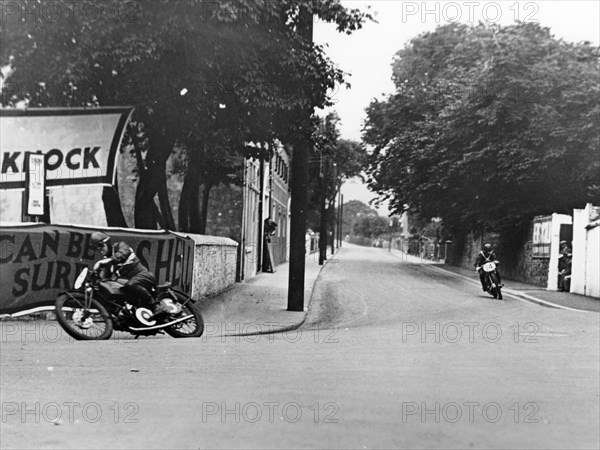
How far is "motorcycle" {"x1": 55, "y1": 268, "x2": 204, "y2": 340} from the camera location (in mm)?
6469

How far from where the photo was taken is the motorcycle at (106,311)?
6469 mm

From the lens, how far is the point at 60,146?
7.22 m

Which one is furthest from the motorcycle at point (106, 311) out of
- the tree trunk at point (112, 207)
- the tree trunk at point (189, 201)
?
the tree trunk at point (189, 201)

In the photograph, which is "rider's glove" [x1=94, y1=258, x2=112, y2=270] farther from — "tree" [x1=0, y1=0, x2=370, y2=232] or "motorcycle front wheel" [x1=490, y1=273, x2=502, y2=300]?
"motorcycle front wheel" [x1=490, y1=273, x2=502, y2=300]

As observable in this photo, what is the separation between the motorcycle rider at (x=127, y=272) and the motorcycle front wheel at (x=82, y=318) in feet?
0.89

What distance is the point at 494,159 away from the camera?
29188 mm

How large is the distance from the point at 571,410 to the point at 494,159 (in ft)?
77.1

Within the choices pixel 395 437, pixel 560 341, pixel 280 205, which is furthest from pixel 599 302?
pixel 280 205

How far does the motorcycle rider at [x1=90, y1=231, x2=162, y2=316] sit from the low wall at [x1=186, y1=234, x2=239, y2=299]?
4.69 metres
